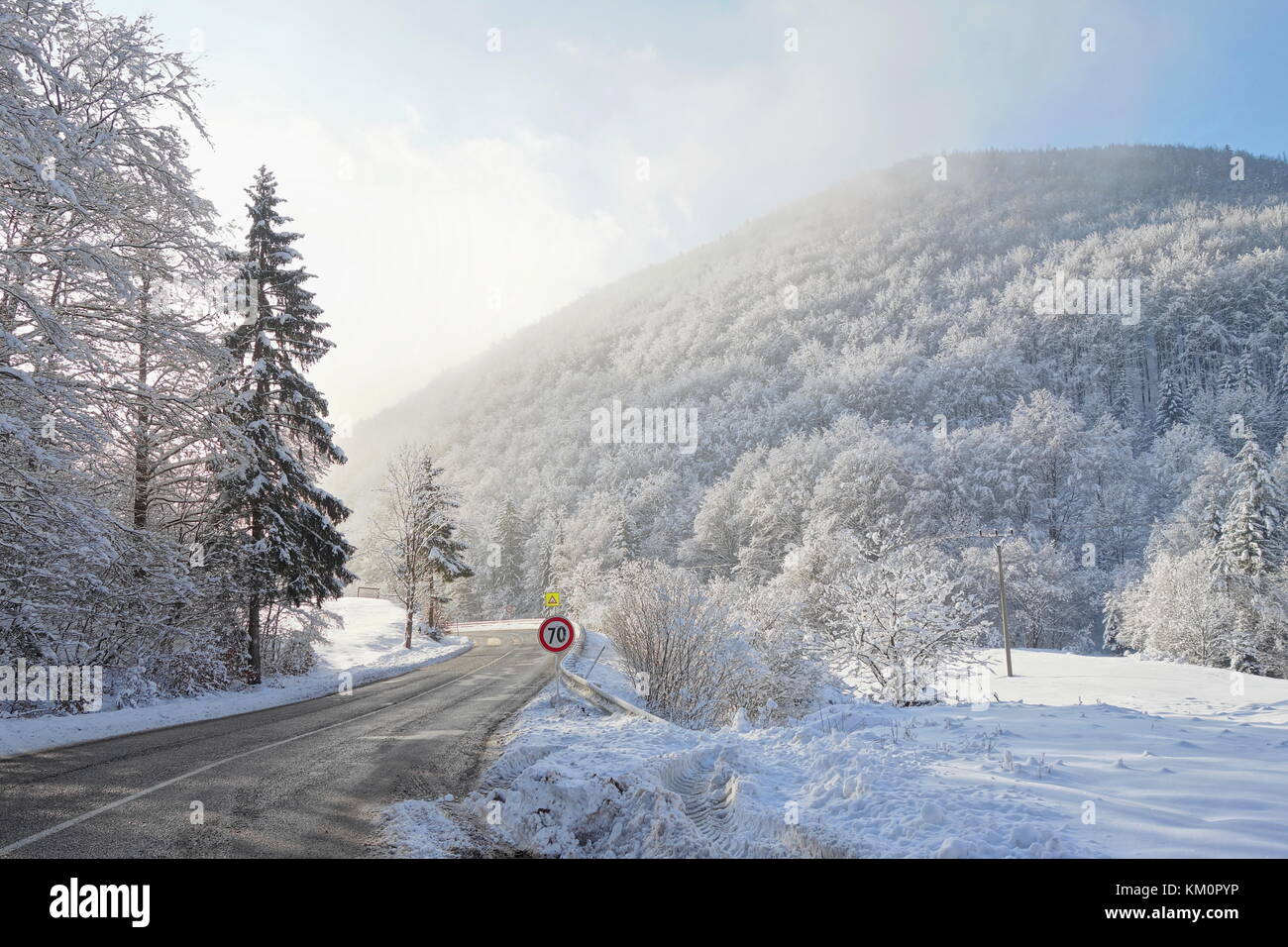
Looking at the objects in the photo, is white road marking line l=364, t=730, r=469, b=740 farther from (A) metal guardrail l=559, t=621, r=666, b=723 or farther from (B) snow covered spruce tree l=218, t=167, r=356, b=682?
(B) snow covered spruce tree l=218, t=167, r=356, b=682

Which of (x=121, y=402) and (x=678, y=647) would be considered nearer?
(x=121, y=402)

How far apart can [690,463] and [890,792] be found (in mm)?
92221

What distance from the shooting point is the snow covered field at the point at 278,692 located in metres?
9.59

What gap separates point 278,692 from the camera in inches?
641

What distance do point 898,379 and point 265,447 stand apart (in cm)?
9098

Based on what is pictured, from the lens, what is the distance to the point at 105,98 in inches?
416

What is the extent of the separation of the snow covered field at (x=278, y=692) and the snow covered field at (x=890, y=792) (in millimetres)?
6695

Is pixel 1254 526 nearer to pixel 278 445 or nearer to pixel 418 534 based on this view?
pixel 418 534

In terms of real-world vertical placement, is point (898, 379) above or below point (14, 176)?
above

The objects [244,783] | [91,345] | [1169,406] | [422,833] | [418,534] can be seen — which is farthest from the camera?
[1169,406]

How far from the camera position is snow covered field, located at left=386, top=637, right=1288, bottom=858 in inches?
187

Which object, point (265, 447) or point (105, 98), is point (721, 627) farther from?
point (105, 98)

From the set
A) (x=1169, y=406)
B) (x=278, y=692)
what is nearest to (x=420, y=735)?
(x=278, y=692)
